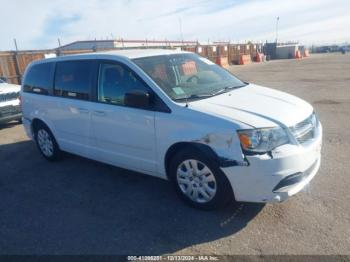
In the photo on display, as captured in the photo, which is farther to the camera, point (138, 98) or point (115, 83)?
point (115, 83)

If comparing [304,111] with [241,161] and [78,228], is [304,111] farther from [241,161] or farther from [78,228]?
[78,228]

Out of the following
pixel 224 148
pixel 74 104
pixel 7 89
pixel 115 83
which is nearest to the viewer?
pixel 224 148

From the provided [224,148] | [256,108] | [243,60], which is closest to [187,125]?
[224,148]

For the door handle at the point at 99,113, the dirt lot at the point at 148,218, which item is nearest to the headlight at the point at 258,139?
the dirt lot at the point at 148,218

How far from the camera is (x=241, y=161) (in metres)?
3.16

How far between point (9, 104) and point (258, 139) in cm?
757

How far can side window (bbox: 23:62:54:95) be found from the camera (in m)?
5.40

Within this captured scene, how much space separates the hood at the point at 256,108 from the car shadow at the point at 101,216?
3.51 feet

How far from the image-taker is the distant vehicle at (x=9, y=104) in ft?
27.6

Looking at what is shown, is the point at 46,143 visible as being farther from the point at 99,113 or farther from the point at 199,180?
the point at 199,180

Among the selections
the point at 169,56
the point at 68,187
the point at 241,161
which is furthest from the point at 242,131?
the point at 68,187

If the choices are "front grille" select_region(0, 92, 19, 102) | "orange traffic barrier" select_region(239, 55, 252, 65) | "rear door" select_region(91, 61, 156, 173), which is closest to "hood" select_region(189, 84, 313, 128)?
"rear door" select_region(91, 61, 156, 173)

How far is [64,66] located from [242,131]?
10.8 ft

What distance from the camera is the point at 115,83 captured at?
167 inches
